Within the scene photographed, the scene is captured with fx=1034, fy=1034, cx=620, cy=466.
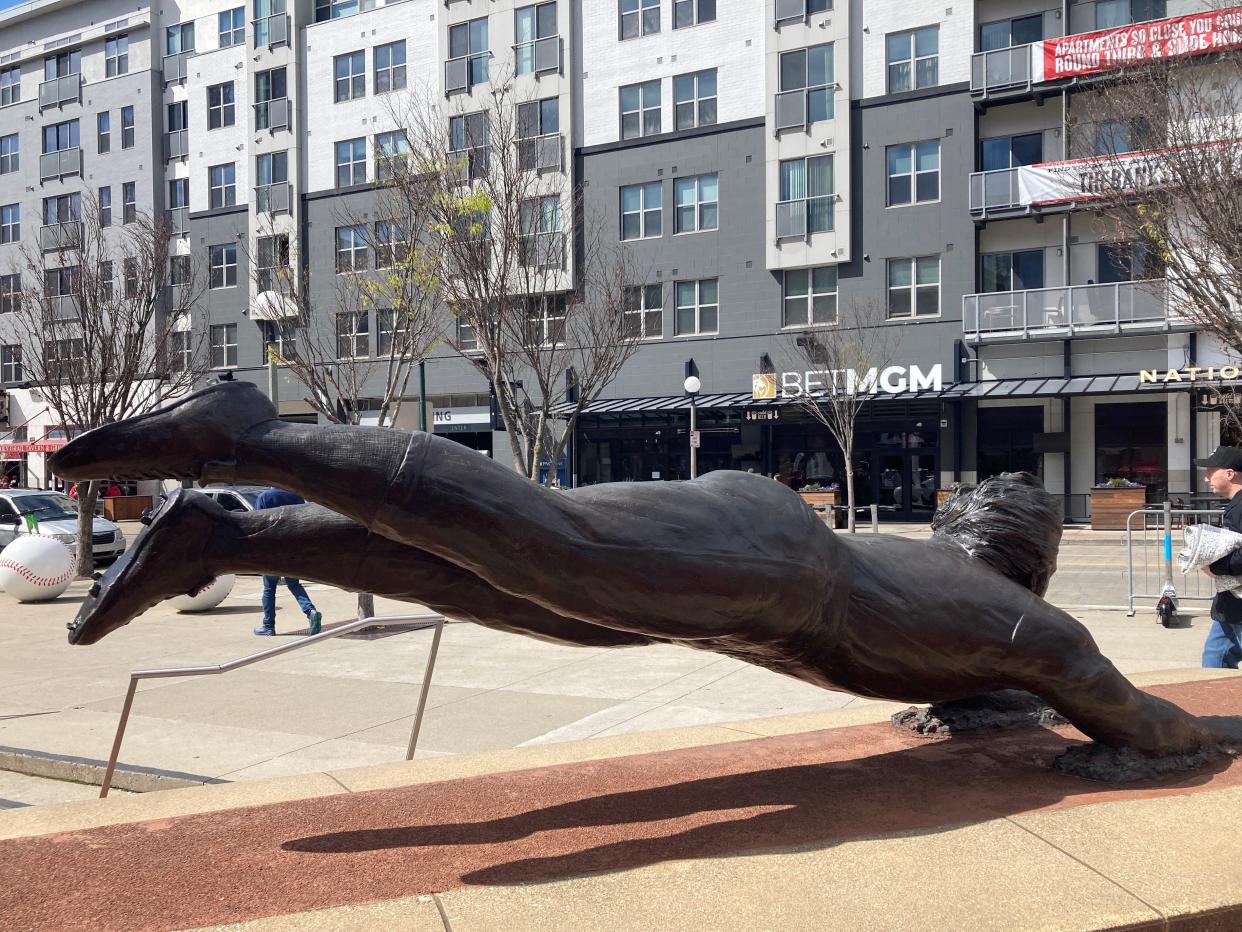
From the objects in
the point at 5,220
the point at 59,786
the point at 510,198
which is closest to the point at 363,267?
the point at 510,198

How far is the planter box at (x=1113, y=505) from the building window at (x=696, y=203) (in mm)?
13936

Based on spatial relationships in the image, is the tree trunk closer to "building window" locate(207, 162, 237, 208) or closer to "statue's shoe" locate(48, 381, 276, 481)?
"statue's shoe" locate(48, 381, 276, 481)

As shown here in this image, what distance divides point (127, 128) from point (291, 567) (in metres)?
49.0

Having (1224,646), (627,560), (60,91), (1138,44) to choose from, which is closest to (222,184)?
(60,91)

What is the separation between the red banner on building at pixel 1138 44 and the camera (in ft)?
48.8

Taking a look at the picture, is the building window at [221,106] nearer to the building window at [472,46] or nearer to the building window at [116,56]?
the building window at [116,56]

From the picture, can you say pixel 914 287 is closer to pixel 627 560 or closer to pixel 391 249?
pixel 391 249

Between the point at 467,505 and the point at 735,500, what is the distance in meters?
0.87

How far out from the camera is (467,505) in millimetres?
2762

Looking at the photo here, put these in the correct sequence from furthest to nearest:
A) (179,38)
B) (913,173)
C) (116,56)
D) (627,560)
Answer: (116,56), (179,38), (913,173), (627,560)

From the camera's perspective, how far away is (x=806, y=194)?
31266mm

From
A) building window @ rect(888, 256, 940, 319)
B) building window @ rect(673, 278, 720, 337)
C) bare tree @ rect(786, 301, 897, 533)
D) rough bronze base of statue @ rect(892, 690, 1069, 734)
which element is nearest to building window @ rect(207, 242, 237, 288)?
building window @ rect(673, 278, 720, 337)

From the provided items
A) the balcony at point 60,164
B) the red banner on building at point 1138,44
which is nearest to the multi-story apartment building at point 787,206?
the red banner on building at point 1138,44

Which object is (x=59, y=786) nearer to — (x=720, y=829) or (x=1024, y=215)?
(x=720, y=829)
